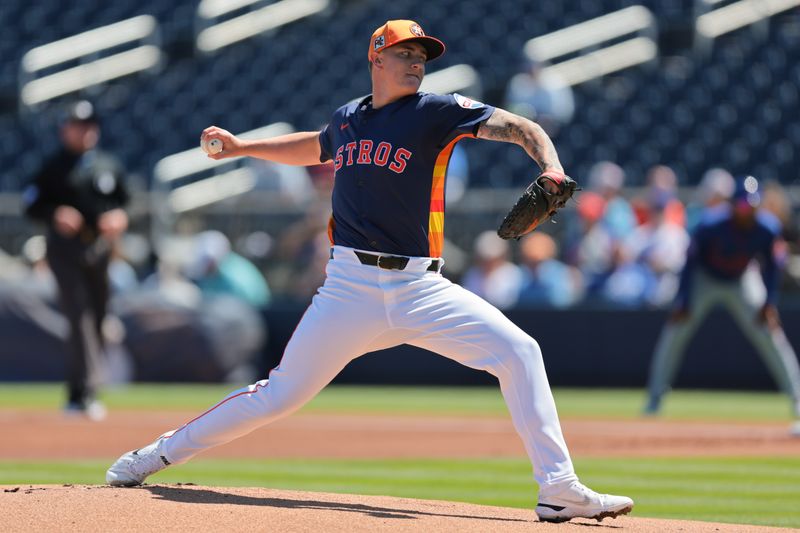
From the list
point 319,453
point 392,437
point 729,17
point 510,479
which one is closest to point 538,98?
point 729,17

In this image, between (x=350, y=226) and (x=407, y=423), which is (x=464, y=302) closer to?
(x=350, y=226)

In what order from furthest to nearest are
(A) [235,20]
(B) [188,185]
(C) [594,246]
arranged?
(A) [235,20] < (B) [188,185] < (C) [594,246]

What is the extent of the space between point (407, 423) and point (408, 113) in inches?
261

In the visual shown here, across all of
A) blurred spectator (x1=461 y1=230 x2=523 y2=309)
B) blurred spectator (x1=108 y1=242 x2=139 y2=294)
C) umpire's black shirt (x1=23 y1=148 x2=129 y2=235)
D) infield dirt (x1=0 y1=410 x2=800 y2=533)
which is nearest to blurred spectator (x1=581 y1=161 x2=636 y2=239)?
blurred spectator (x1=461 y1=230 x2=523 y2=309)

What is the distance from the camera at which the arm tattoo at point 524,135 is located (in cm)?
534

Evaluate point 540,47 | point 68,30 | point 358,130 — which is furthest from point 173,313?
point 358,130

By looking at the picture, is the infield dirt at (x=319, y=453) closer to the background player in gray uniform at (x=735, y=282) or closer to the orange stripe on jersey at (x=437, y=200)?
the background player in gray uniform at (x=735, y=282)

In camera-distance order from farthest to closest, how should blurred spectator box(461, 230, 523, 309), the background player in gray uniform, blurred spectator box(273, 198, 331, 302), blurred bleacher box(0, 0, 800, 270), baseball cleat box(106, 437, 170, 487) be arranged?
blurred bleacher box(0, 0, 800, 270) < blurred spectator box(273, 198, 331, 302) < blurred spectator box(461, 230, 523, 309) < the background player in gray uniform < baseball cleat box(106, 437, 170, 487)

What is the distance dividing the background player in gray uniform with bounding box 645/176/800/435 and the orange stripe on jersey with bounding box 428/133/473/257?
6.76 m

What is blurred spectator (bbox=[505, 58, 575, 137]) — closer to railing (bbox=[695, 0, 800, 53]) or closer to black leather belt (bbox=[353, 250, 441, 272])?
railing (bbox=[695, 0, 800, 53])

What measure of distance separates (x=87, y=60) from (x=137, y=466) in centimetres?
1710

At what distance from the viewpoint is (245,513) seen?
5.34 meters

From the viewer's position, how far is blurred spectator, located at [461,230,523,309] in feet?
53.7

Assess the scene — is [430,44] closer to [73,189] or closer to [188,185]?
[73,189]
